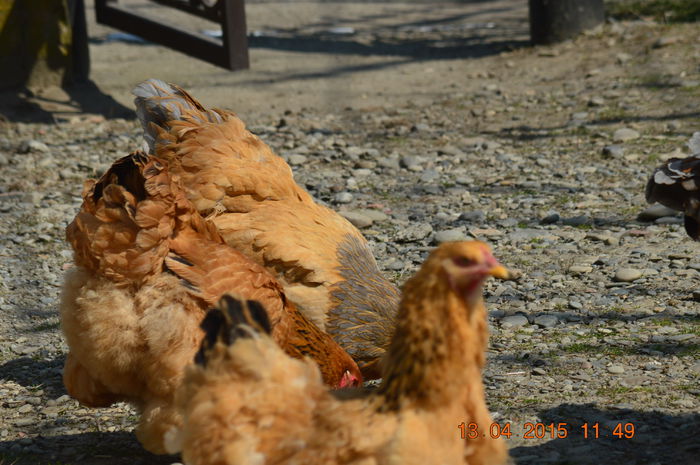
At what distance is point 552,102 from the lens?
9367 mm

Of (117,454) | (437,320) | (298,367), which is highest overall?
(437,320)

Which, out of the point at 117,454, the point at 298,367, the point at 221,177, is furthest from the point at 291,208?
the point at 298,367

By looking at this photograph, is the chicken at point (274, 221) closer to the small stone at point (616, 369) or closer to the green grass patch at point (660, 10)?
the small stone at point (616, 369)

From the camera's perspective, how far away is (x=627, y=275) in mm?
5184

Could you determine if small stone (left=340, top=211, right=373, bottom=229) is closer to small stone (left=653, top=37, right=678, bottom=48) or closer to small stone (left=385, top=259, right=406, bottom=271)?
small stone (left=385, top=259, right=406, bottom=271)

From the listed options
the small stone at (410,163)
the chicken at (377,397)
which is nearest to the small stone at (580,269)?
the small stone at (410,163)

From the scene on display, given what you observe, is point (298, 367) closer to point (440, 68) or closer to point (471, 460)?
point (471, 460)

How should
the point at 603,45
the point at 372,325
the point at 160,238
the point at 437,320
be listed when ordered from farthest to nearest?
the point at 603,45
the point at 372,325
the point at 160,238
the point at 437,320

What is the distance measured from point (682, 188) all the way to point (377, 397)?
5.84ft

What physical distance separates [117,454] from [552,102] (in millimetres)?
6908

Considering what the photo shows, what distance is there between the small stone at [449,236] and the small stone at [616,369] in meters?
1.86

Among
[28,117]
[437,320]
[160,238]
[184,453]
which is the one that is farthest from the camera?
[28,117]

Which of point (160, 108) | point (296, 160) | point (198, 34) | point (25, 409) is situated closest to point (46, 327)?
point (25, 409)
